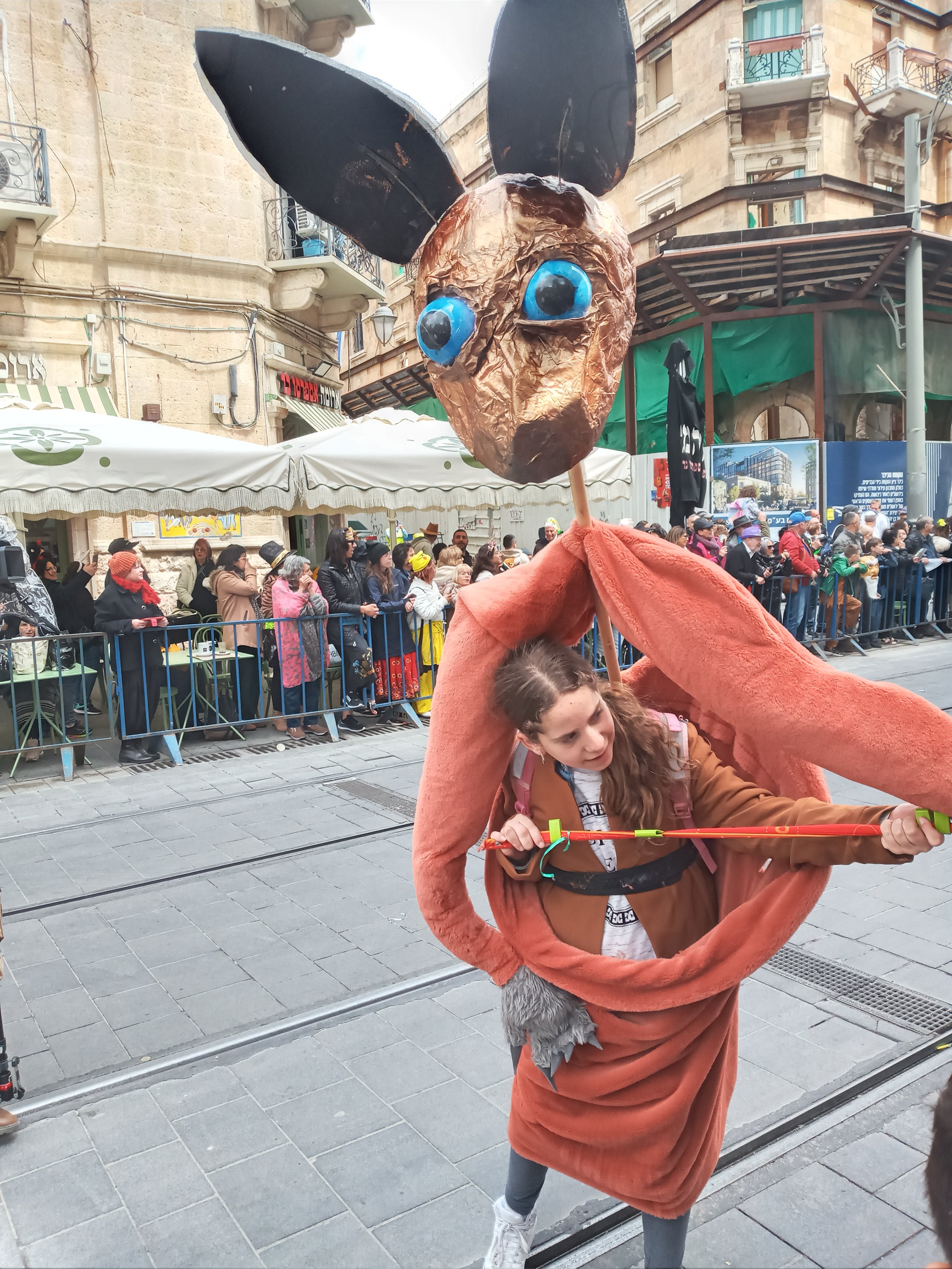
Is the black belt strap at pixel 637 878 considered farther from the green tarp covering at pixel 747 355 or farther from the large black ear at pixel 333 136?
the green tarp covering at pixel 747 355

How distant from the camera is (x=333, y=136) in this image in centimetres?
162

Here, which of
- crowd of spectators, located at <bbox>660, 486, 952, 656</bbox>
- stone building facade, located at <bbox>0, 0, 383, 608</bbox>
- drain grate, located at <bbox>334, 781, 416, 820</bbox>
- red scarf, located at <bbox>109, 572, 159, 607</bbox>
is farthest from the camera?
stone building facade, located at <bbox>0, 0, 383, 608</bbox>

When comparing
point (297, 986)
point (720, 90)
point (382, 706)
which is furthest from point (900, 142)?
point (297, 986)

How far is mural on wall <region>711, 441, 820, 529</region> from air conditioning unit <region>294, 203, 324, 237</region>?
7.67m

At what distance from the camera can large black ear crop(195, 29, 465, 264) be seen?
61.7 inches

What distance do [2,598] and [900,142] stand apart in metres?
21.8

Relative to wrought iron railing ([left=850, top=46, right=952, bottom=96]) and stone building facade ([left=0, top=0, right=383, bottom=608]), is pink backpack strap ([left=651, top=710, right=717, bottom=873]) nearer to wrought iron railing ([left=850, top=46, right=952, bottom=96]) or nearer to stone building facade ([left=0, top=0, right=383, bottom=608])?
stone building facade ([left=0, top=0, right=383, bottom=608])

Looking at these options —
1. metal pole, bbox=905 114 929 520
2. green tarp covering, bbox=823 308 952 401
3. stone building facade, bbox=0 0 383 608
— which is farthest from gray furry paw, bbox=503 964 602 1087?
green tarp covering, bbox=823 308 952 401

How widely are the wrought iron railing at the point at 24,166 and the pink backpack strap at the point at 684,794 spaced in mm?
12839

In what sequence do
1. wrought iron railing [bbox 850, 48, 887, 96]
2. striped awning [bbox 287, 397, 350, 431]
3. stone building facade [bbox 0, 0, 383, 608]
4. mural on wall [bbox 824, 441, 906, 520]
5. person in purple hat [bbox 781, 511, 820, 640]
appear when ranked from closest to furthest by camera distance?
person in purple hat [bbox 781, 511, 820, 640], stone building facade [bbox 0, 0, 383, 608], striped awning [bbox 287, 397, 350, 431], mural on wall [bbox 824, 441, 906, 520], wrought iron railing [bbox 850, 48, 887, 96]

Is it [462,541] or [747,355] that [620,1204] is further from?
[747,355]

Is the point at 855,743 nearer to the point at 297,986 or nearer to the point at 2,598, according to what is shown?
the point at 297,986

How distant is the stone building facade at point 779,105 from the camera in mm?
19219

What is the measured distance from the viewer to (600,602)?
183cm
